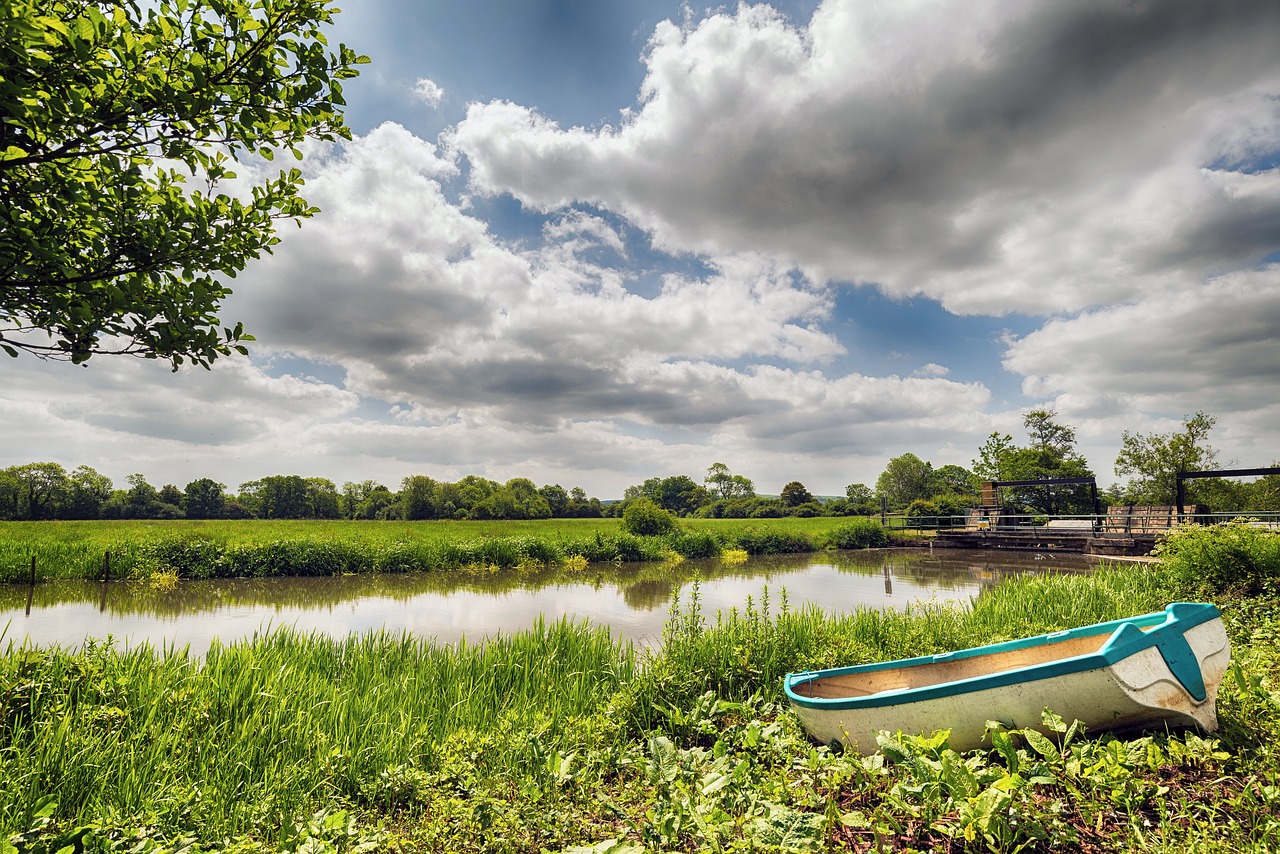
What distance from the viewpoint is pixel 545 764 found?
3.55 meters

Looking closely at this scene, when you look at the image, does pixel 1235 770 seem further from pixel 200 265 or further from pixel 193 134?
pixel 193 134

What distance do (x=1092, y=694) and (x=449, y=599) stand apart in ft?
42.4

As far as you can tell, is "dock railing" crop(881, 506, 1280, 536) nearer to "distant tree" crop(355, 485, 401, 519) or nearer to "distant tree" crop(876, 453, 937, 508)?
"distant tree" crop(876, 453, 937, 508)

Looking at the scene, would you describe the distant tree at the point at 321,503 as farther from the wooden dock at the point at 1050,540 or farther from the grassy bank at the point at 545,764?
the grassy bank at the point at 545,764

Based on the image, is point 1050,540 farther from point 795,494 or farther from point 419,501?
point 419,501

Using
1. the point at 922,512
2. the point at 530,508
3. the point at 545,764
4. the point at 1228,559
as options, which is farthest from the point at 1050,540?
the point at 530,508

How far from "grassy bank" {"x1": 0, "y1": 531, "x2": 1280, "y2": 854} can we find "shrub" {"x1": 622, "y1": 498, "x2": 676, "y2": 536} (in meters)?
18.9

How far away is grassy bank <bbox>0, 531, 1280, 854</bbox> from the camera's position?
8.27 feet

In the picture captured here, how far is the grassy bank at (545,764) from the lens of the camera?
8.27ft

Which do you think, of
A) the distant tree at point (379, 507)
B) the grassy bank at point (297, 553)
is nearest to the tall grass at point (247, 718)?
the grassy bank at point (297, 553)

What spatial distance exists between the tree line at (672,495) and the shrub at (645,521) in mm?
1457

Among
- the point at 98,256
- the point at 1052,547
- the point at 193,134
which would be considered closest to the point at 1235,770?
the point at 193,134

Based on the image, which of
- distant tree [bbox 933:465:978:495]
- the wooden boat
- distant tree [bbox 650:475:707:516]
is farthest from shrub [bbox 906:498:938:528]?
distant tree [bbox 650:475:707:516]

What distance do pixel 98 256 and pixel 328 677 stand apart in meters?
4.24
